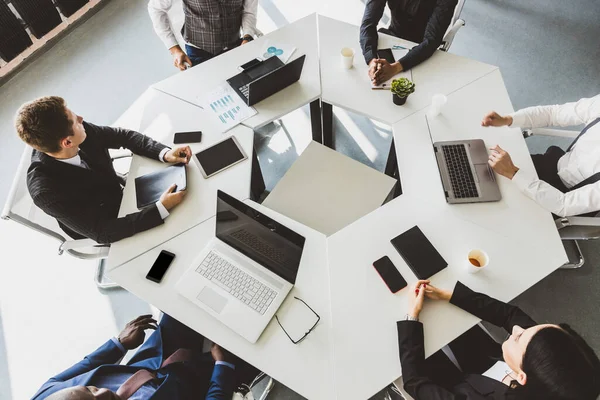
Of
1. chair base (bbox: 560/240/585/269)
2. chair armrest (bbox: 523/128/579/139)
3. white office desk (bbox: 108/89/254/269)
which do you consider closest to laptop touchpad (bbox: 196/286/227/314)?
white office desk (bbox: 108/89/254/269)

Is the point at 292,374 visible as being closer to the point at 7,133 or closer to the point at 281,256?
the point at 281,256

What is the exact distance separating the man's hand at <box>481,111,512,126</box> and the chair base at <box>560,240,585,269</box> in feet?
3.39

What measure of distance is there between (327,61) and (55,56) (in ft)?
9.20

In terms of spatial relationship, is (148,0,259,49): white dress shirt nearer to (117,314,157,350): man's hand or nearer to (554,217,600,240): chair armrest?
(117,314,157,350): man's hand

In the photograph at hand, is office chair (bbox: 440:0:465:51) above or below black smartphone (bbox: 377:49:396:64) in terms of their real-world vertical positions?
below

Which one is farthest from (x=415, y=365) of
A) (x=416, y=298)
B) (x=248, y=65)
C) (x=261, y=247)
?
(x=248, y=65)

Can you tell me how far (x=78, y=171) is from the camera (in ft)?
6.10

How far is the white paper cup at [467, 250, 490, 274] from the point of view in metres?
1.62

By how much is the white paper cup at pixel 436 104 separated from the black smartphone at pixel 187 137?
50.3 inches

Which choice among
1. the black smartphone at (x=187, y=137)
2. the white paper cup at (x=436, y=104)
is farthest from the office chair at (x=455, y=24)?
the black smartphone at (x=187, y=137)

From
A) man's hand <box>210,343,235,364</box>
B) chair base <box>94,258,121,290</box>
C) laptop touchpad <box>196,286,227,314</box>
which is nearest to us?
laptop touchpad <box>196,286,227,314</box>

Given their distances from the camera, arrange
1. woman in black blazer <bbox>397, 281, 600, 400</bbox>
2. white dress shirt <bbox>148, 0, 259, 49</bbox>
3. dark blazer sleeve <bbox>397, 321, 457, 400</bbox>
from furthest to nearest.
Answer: white dress shirt <bbox>148, 0, 259, 49</bbox>, dark blazer sleeve <bbox>397, 321, 457, 400</bbox>, woman in black blazer <bbox>397, 281, 600, 400</bbox>

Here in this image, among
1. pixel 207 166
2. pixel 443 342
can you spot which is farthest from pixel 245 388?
pixel 207 166

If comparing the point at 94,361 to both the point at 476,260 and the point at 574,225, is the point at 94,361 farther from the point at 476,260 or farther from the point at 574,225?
the point at 574,225
